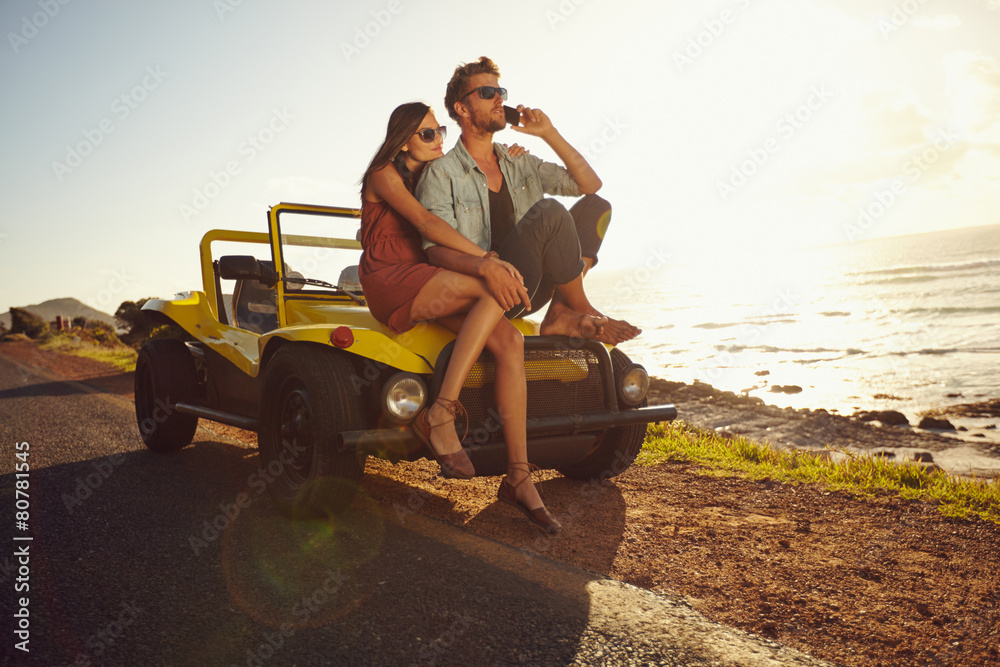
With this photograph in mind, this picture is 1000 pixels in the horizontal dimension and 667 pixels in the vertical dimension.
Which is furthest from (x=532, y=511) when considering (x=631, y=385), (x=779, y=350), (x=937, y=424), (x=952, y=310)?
(x=952, y=310)

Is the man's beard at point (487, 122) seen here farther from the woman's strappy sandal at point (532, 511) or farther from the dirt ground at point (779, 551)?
the dirt ground at point (779, 551)

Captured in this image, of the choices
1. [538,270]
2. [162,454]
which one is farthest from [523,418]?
[162,454]

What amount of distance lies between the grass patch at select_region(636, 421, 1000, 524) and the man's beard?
9.55 feet

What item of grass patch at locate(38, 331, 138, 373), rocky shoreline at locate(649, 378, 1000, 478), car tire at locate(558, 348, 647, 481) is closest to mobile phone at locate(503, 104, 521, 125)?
car tire at locate(558, 348, 647, 481)

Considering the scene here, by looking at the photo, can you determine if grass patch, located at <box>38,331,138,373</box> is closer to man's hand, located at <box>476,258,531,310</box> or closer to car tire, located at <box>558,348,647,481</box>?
car tire, located at <box>558,348,647,481</box>

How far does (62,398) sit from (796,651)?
9.49m

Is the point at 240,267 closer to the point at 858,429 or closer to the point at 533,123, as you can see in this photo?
the point at 533,123

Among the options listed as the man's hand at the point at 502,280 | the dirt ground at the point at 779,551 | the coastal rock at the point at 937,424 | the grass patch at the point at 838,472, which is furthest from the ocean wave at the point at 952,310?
the man's hand at the point at 502,280

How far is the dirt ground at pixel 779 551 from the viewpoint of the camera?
7.68 ft

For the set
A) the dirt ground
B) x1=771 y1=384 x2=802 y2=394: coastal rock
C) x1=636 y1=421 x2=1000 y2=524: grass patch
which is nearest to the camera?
the dirt ground

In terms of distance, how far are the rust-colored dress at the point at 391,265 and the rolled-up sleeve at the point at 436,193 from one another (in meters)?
0.15

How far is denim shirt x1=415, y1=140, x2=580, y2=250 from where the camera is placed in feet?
11.2

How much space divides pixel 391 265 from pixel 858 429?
929cm

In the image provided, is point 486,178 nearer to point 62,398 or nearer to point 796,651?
point 796,651
